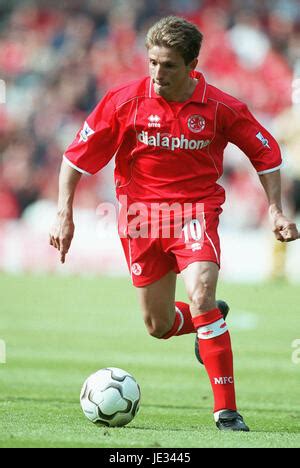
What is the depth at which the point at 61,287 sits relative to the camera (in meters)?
16.0

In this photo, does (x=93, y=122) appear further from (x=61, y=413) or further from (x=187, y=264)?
(x=61, y=413)

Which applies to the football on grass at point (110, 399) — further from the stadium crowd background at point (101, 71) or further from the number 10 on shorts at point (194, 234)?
the stadium crowd background at point (101, 71)

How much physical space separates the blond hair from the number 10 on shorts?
3.08 ft

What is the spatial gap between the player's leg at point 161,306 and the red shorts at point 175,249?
5cm

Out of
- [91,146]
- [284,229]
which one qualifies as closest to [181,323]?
[284,229]

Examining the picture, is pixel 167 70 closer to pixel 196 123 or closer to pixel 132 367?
pixel 196 123

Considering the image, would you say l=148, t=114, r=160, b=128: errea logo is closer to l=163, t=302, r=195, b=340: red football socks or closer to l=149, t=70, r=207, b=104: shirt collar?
l=149, t=70, r=207, b=104: shirt collar

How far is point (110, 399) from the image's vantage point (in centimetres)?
580

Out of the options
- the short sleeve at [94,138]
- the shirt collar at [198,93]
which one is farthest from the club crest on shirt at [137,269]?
the shirt collar at [198,93]

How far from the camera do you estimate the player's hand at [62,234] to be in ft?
19.5

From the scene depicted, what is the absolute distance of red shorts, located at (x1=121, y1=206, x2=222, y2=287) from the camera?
5.95 metres

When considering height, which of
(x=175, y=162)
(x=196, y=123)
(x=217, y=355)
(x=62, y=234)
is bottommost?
(x=217, y=355)

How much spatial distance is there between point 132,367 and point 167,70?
11.7 ft

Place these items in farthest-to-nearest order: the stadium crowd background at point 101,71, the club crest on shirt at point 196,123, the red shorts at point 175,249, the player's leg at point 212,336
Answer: the stadium crowd background at point 101,71 → the club crest on shirt at point 196,123 → the red shorts at point 175,249 → the player's leg at point 212,336
